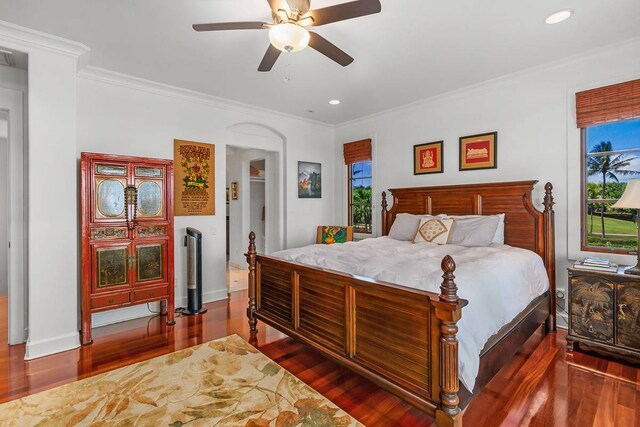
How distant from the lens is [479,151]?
13.2 ft

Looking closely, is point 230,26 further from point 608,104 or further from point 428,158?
point 608,104

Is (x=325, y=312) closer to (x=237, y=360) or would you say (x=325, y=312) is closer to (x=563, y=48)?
(x=237, y=360)

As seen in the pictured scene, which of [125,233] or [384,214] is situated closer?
[125,233]

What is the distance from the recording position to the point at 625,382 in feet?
7.72

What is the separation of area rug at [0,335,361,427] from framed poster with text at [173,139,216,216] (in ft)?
6.77

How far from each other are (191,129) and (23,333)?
2808mm

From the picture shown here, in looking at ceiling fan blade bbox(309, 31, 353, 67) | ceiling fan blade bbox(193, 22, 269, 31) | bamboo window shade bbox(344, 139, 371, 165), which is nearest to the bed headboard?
bamboo window shade bbox(344, 139, 371, 165)

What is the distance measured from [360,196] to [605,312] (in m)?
3.53

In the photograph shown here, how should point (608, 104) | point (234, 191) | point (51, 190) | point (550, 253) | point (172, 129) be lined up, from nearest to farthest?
point (51, 190)
point (608, 104)
point (550, 253)
point (172, 129)
point (234, 191)

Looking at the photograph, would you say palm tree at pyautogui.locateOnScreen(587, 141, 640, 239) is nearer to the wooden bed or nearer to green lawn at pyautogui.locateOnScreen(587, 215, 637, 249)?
green lawn at pyautogui.locateOnScreen(587, 215, 637, 249)

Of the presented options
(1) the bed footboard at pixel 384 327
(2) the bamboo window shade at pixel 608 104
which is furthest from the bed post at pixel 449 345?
(2) the bamboo window shade at pixel 608 104

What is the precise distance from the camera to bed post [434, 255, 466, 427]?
66.0 inches

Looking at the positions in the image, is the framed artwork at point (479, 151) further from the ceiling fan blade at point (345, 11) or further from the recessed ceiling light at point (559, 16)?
the ceiling fan blade at point (345, 11)

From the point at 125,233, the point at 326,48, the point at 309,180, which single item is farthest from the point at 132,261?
the point at 309,180
